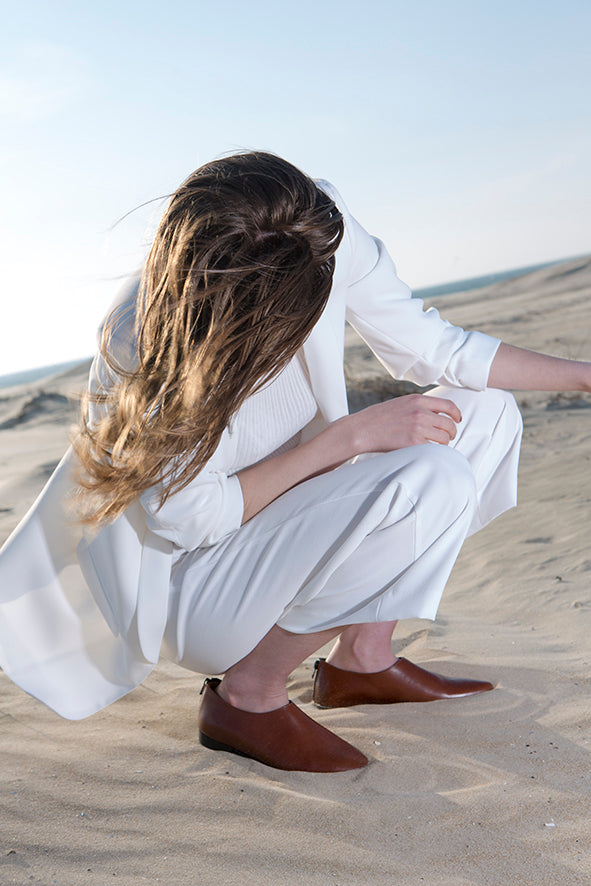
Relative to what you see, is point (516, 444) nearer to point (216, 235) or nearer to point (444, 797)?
point (444, 797)

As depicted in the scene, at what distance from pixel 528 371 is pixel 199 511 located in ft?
3.44

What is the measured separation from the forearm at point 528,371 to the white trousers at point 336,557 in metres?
0.47

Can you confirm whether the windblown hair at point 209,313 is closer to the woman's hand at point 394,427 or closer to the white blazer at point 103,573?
the white blazer at point 103,573

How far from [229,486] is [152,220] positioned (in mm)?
609

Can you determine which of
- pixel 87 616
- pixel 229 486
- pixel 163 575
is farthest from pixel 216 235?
pixel 87 616

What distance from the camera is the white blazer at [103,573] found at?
5.63 feet

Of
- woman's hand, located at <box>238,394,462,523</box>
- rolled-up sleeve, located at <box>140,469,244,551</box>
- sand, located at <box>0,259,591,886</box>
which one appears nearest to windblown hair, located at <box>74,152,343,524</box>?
rolled-up sleeve, located at <box>140,469,244,551</box>

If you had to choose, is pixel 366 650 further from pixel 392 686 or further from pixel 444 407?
pixel 444 407

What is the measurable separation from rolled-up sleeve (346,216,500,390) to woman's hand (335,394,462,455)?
0.32 m

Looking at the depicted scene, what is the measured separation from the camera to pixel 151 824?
1.58 meters

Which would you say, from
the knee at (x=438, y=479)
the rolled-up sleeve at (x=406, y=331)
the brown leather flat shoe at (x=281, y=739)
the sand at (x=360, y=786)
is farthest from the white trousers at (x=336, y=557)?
the rolled-up sleeve at (x=406, y=331)

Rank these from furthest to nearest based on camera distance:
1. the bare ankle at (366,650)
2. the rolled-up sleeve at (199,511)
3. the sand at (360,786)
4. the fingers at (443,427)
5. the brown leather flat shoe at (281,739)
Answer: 1. the bare ankle at (366,650)
2. the fingers at (443,427)
3. the brown leather flat shoe at (281,739)
4. the rolled-up sleeve at (199,511)
5. the sand at (360,786)

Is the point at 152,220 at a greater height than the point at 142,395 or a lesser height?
greater

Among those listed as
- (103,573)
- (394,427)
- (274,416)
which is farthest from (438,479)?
(103,573)
